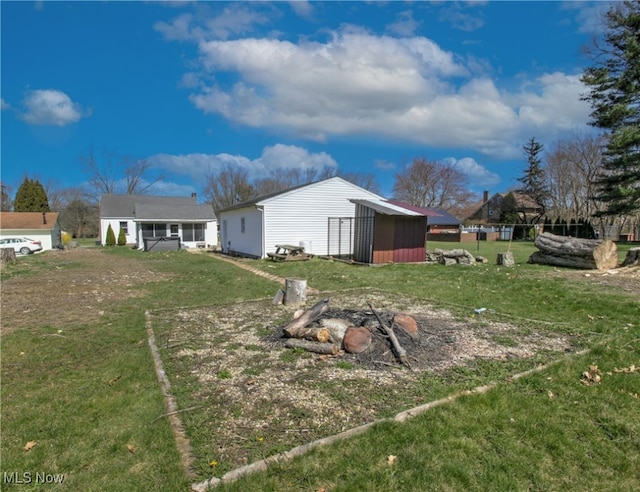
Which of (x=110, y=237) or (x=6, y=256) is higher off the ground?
(x=110, y=237)

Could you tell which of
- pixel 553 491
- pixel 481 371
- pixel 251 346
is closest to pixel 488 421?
pixel 553 491

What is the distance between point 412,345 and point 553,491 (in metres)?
2.26

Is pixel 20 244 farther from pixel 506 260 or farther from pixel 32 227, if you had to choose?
pixel 506 260

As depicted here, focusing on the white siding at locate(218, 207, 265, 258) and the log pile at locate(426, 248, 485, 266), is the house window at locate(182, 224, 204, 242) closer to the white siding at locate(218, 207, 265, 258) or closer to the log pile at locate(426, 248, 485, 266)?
the white siding at locate(218, 207, 265, 258)

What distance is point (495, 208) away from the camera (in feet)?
163

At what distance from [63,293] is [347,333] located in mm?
7986

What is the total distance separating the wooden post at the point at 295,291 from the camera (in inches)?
275

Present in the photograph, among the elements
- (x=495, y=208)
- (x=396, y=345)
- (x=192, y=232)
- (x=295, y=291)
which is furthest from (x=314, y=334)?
(x=495, y=208)

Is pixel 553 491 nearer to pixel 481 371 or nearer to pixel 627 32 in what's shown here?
pixel 481 371

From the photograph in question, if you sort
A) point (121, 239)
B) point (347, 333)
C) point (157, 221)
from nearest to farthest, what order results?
point (347, 333), point (157, 221), point (121, 239)

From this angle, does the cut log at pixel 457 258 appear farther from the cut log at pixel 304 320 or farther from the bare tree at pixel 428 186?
the bare tree at pixel 428 186

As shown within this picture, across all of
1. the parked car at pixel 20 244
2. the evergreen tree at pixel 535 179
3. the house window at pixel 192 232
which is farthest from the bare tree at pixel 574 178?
the parked car at pixel 20 244

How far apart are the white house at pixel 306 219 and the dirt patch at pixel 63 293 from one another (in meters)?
5.65
